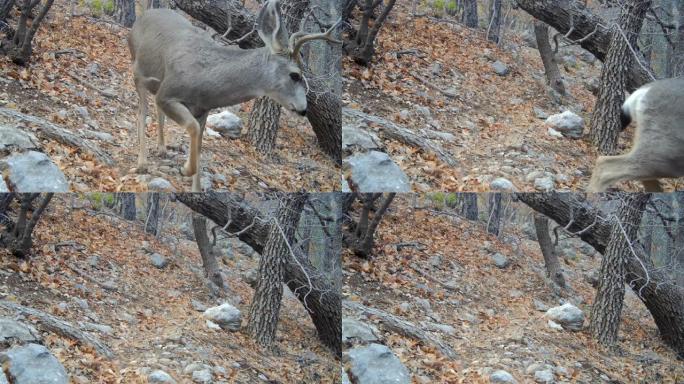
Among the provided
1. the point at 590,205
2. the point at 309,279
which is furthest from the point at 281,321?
the point at 590,205

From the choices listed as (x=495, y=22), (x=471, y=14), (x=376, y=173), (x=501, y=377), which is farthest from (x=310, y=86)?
(x=501, y=377)

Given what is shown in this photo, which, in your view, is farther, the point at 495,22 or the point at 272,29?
the point at 495,22

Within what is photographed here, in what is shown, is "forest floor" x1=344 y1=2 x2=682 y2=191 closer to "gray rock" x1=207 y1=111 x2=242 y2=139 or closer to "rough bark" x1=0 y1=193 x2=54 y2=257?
"gray rock" x1=207 y1=111 x2=242 y2=139

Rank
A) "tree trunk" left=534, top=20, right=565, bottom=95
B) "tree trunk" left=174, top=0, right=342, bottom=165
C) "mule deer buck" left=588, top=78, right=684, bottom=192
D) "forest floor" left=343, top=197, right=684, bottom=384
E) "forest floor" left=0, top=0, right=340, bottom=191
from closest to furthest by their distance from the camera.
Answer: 1. "forest floor" left=0, top=0, right=340, bottom=191
2. "mule deer buck" left=588, top=78, right=684, bottom=192
3. "tree trunk" left=174, top=0, right=342, bottom=165
4. "tree trunk" left=534, top=20, right=565, bottom=95
5. "forest floor" left=343, top=197, right=684, bottom=384

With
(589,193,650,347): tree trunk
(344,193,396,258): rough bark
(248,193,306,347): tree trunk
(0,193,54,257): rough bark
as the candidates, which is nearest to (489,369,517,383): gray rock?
(589,193,650,347): tree trunk

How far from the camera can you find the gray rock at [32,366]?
518cm

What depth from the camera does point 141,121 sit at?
209 inches

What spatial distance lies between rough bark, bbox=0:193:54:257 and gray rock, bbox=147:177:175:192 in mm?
479

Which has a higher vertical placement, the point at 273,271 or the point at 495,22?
the point at 495,22

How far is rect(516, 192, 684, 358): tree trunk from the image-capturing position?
583 cm

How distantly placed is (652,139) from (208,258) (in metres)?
2.37

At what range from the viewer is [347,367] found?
578 cm

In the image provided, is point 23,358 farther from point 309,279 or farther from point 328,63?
point 328,63

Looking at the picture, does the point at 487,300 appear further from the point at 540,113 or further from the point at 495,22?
the point at 495,22
